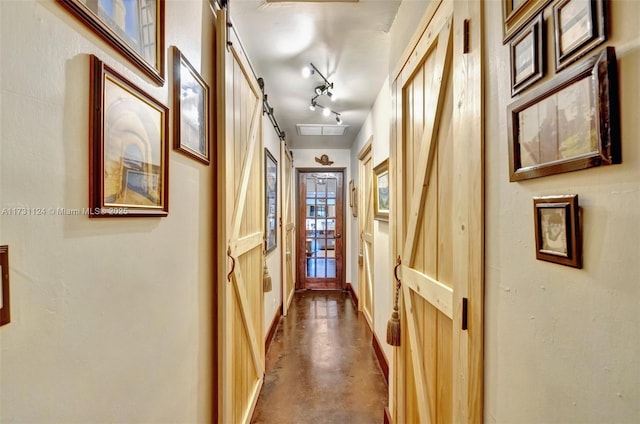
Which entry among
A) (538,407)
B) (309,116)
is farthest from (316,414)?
(309,116)

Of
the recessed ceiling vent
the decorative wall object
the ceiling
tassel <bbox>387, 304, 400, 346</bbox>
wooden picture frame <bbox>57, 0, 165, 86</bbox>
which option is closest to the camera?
wooden picture frame <bbox>57, 0, 165, 86</bbox>

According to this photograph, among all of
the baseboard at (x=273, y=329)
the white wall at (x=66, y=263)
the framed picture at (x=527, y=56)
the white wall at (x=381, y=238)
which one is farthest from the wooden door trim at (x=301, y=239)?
the framed picture at (x=527, y=56)

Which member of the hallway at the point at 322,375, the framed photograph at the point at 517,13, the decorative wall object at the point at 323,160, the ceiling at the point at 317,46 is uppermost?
the ceiling at the point at 317,46

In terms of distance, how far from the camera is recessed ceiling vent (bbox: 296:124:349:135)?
12.7ft

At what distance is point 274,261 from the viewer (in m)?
3.56

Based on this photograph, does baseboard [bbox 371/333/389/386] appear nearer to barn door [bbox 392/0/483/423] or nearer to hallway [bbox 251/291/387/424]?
hallway [bbox 251/291/387/424]

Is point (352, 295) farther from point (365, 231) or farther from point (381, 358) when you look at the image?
point (381, 358)

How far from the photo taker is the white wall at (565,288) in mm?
466

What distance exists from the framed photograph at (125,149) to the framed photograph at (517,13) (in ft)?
3.17

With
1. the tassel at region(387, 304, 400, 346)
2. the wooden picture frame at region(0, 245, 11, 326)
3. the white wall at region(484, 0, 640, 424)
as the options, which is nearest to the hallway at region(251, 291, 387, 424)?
the tassel at region(387, 304, 400, 346)

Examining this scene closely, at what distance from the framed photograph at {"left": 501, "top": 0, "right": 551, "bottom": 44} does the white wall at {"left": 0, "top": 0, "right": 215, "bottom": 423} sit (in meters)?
0.97

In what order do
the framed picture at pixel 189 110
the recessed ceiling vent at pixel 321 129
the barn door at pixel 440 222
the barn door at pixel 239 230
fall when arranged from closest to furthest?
the barn door at pixel 440 222 < the framed picture at pixel 189 110 < the barn door at pixel 239 230 < the recessed ceiling vent at pixel 321 129

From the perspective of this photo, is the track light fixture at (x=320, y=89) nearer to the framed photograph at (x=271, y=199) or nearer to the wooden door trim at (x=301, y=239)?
the framed photograph at (x=271, y=199)

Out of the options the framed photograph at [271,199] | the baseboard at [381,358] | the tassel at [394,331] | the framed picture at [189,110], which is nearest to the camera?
the framed picture at [189,110]
